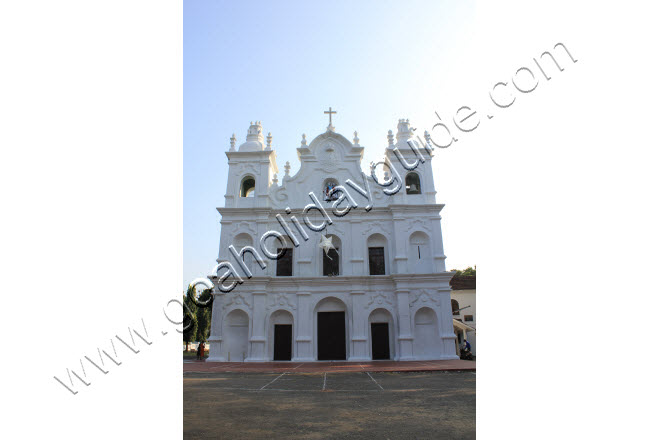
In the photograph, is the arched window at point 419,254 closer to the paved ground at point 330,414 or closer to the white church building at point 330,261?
the white church building at point 330,261

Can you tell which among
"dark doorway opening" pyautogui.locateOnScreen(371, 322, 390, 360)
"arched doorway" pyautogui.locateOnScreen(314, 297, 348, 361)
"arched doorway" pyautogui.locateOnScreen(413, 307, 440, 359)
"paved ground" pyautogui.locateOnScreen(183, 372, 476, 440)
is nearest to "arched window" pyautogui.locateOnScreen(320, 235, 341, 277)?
"arched doorway" pyautogui.locateOnScreen(314, 297, 348, 361)

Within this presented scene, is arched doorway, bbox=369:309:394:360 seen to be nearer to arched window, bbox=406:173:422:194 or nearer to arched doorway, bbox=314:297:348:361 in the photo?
arched doorway, bbox=314:297:348:361

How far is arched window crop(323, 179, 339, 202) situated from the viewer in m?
18.7

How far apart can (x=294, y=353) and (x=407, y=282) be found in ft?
19.3

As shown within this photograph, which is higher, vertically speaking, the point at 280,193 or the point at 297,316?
the point at 280,193

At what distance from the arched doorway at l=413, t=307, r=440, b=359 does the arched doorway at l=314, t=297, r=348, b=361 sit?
318cm

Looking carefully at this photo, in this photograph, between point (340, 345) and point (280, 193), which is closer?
point (340, 345)

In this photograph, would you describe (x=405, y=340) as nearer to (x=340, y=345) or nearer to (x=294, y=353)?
(x=340, y=345)

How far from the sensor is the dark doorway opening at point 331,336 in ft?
54.4

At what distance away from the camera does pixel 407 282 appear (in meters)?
16.8

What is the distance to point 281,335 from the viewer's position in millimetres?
16938

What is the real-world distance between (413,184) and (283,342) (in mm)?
10087
